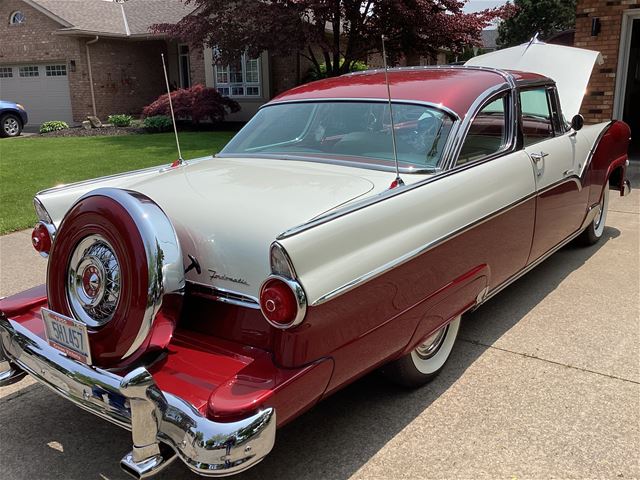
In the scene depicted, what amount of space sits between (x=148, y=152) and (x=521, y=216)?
10.0 m

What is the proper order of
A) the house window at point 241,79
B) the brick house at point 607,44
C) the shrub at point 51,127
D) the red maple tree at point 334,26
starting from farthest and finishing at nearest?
the house window at point 241,79, the shrub at point 51,127, the red maple tree at point 334,26, the brick house at point 607,44

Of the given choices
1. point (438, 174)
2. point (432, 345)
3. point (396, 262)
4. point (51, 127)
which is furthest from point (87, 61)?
point (396, 262)

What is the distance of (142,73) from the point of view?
22.0m

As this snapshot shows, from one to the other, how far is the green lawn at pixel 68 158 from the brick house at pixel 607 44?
22.6 feet

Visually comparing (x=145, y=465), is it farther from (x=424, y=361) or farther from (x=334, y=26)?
(x=334, y=26)

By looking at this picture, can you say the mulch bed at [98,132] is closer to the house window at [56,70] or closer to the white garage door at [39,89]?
the white garage door at [39,89]

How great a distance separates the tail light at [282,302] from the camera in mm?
2088

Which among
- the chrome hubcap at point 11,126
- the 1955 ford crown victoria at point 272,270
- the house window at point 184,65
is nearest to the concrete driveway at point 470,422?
the 1955 ford crown victoria at point 272,270

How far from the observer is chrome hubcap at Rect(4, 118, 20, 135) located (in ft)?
56.4

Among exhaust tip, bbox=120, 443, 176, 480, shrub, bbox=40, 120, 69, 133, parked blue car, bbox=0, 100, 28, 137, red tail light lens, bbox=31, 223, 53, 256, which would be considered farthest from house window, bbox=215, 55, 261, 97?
exhaust tip, bbox=120, 443, 176, 480

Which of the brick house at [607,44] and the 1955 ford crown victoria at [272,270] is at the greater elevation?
the brick house at [607,44]

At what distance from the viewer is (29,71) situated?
22.3 meters

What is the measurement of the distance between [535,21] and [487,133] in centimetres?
4477

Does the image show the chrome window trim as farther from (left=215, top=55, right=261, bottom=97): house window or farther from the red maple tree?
(left=215, top=55, right=261, bottom=97): house window
